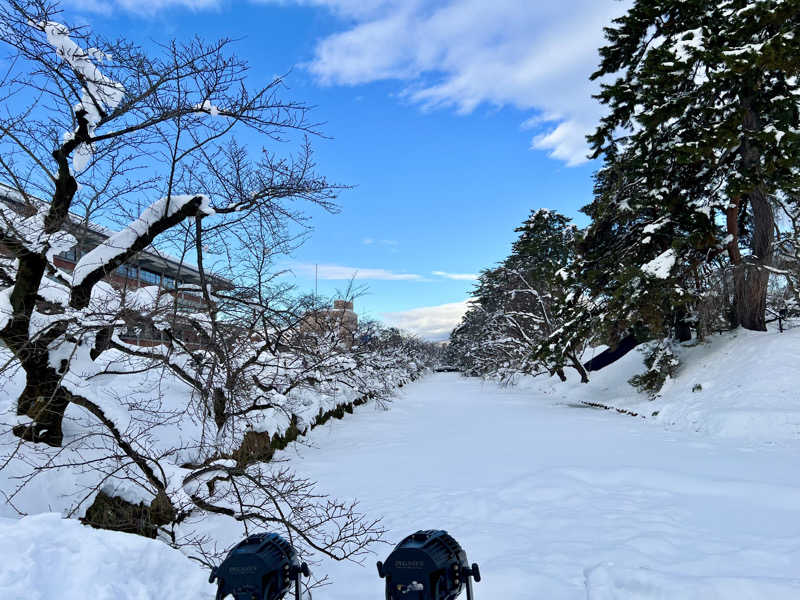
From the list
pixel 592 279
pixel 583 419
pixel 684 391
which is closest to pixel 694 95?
pixel 592 279

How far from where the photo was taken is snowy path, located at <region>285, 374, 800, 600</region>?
3.88 meters

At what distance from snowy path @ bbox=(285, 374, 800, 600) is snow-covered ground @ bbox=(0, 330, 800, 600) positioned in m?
0.02

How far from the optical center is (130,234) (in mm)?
5801

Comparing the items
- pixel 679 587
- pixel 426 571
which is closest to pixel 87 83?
pixel 426 571

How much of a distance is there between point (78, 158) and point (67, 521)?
467 centimetres

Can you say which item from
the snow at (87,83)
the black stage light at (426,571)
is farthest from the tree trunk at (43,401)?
the black stage light at (426,571)

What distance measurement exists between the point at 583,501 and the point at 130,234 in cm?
689

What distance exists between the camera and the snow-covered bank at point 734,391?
10.1 metres

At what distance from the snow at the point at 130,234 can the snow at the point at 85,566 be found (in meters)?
3.33

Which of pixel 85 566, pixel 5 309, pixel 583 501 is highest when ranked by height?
pixel 5 309

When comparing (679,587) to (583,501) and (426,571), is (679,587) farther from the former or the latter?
(583,501)

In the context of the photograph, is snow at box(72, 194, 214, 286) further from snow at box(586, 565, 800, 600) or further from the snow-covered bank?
the snow-covered bank

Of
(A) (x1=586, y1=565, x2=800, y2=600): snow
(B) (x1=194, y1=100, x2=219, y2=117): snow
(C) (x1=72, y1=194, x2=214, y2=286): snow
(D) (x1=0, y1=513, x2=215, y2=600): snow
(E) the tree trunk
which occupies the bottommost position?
(A) (x1=586, y1=565, x2=800, y2=600): snow

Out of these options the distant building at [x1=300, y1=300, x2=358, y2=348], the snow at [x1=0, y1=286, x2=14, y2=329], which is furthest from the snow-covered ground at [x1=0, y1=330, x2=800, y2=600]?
the distant building at [x1=300, y1=300, x2=358, y2=348]
